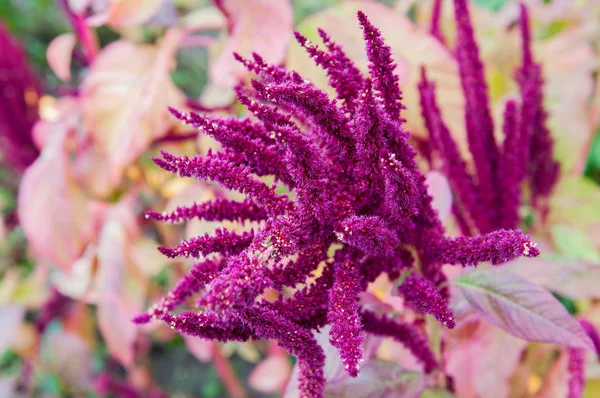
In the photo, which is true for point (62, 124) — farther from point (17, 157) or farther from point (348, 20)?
point (348, 20)

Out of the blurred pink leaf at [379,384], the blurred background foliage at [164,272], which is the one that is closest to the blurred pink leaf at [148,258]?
the blurred background foliage at [164,272]

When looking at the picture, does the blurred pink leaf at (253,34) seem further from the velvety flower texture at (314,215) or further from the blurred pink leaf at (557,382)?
the blurred pink leaf at (557,382)

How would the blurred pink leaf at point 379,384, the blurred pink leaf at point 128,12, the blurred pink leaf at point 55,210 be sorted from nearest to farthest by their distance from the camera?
1. the blurred pink leaf at point 379,384
2. the blurred pink leaf at point 128,12
3. the blurred pink leaf at point 55,210

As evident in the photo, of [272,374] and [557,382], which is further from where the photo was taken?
[272,374]

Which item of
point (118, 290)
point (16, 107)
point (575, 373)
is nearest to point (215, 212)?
point (575, 373)

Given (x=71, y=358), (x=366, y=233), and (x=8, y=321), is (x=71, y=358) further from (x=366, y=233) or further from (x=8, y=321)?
(x=366, y=233)

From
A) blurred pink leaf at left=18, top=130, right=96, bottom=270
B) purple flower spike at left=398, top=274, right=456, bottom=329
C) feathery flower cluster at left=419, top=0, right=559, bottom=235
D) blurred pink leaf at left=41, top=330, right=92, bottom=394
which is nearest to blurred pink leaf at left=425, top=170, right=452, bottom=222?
feathery flower cluster at left=419, top=0, right=559, bottom=235
